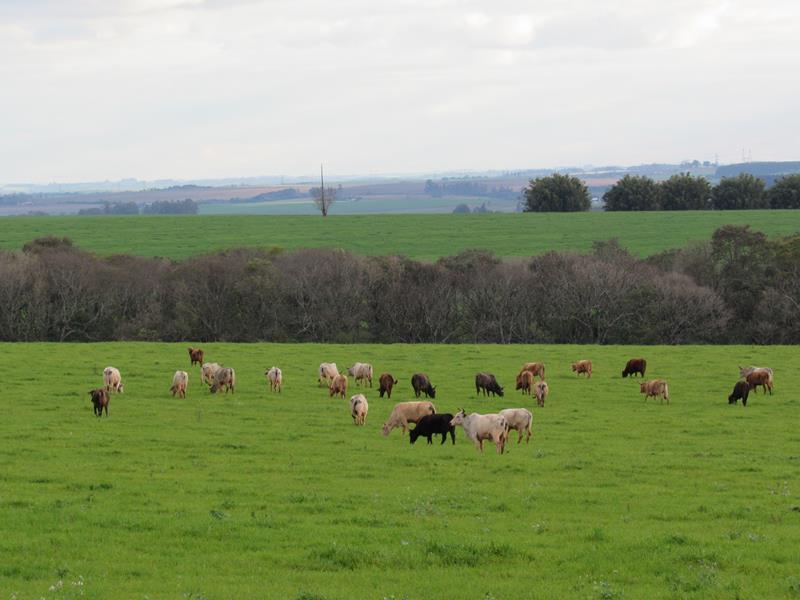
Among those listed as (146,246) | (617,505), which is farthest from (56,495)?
(146,246)

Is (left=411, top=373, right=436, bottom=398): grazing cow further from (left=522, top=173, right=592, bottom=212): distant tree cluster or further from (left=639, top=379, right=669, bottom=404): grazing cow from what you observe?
(left=522, top=173, right=592, bottom=212): distant tree cluster

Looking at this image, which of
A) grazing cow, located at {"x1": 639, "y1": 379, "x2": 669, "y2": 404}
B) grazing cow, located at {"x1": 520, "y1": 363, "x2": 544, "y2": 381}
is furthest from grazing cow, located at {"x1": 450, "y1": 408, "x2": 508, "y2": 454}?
grazing cow, located at {"x1": 520, "y1": 363, "x2": 544, "y2": 381}

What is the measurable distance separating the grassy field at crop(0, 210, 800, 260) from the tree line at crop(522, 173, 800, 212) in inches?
640

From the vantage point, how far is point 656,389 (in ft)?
116

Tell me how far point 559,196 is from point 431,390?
376 ft

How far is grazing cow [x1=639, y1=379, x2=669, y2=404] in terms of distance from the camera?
35.1 metres

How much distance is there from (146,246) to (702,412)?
82.0m

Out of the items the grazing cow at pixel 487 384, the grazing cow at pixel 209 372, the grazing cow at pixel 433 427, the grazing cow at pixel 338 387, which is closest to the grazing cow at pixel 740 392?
the grazing cow at pixel 487 384

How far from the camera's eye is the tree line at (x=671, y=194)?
13688 centimetres

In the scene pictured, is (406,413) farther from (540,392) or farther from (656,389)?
(656,389)

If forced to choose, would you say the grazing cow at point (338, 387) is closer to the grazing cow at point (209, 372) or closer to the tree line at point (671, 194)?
the grazing cow at point (209, 372)

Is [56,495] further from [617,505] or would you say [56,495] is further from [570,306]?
[570,306]

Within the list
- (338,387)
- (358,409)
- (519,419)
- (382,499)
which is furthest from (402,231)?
(382,499)

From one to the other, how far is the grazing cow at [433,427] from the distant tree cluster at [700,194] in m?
119
